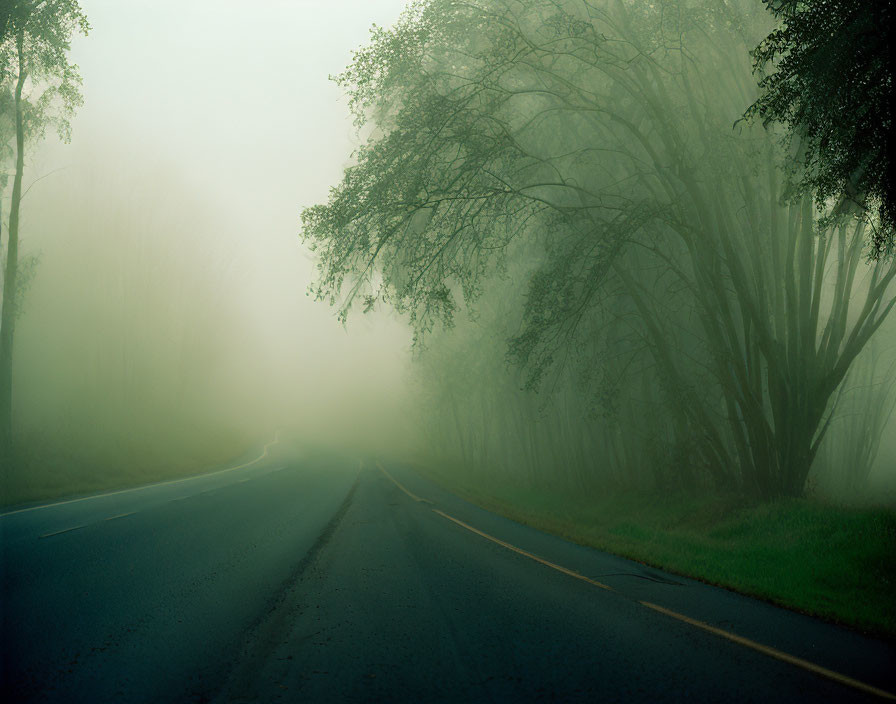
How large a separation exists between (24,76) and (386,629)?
1977 centimetres

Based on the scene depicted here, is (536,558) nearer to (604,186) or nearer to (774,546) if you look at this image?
(774,546)

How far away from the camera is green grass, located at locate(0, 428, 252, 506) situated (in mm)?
16062

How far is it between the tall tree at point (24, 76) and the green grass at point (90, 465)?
1493 millimetres

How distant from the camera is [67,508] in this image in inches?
498

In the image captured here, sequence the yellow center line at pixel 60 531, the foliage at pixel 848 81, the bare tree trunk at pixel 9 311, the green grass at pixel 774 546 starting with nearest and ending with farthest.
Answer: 1. the foliage at pixel 848 81
2. the green grass at pixel 774 546
3. the yellow center line at pixel 60 531
4. the bare tree trunk at pixel 9 311

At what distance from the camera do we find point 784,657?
4.26m

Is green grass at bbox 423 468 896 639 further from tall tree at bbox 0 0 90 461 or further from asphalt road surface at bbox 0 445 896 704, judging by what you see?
tall tree at bbox 0 0 90 461

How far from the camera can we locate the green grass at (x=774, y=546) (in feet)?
20.0

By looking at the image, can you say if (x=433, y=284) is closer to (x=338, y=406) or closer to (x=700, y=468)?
(x=700, y=468)

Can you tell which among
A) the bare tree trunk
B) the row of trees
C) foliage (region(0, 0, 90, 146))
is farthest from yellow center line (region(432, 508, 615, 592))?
foliage (region(0, 0, 90, 146))

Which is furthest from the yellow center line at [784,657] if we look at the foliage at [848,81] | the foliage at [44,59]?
the foliage at [44,59]

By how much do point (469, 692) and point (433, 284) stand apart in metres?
8.15

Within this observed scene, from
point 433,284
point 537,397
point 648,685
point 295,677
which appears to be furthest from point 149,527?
point 537,397

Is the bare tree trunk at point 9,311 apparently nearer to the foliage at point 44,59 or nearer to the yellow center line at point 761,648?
the foliage at point 44,59
